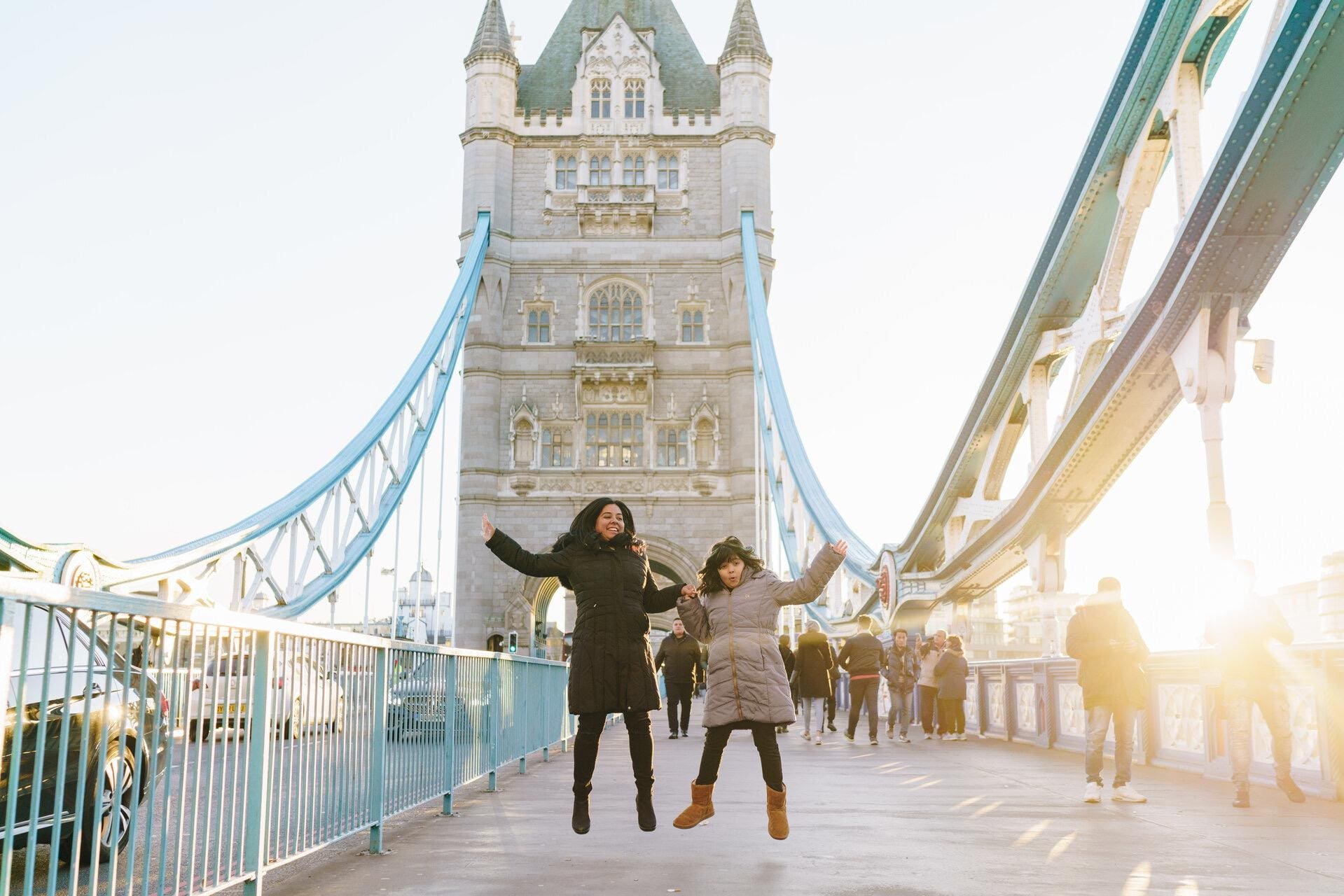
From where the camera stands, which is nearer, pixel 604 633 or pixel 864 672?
pixel 604 633

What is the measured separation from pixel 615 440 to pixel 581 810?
94.7 feet

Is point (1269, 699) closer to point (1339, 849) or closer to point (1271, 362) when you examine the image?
point (1339, 849)

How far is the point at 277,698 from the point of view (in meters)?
3.90

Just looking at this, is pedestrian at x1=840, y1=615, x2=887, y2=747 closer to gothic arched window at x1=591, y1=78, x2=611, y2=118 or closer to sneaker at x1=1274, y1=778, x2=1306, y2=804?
sneaker at x1=1274, y1=778, x2=1306, y2=804

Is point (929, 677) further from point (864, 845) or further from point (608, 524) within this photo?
point (608, 524)

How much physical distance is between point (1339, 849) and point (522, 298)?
100ft

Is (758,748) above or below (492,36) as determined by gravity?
below

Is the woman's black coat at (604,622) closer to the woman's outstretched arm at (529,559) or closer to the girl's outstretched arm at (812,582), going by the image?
the woman's outstretched arm at (529,559)

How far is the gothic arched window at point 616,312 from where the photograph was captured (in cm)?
3431

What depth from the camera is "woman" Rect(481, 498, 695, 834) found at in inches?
185

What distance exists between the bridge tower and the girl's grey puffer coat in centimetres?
2679

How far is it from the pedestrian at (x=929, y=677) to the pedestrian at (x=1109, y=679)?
6.16 m

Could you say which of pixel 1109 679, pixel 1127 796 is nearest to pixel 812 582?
pixel 1109 679

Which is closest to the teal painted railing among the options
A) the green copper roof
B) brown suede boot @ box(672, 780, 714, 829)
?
Answer: brown suede boot @ box(672, 780, 714, 829)
